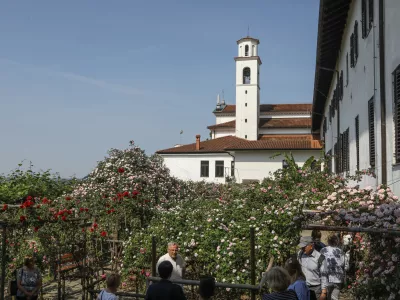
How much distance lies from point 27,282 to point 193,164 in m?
40.7

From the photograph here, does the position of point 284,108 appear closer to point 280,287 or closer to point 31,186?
point 31,186

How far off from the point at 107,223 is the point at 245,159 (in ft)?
102

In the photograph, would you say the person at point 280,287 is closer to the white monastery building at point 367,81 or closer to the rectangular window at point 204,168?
the white monastery building at point 367,81

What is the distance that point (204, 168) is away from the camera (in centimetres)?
4800

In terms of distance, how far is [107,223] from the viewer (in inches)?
476

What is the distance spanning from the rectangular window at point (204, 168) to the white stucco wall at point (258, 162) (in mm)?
6157

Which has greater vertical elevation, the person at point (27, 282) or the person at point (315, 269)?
the person at point (315, 269)

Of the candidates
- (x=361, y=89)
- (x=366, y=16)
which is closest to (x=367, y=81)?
(x=361, y=89)

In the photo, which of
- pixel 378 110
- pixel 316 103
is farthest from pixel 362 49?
pixel 316 103

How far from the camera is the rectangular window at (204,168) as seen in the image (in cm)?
4791

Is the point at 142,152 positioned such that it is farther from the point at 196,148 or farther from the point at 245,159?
the point at 196,148

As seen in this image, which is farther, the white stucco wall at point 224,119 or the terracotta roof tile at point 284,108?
the white stucco wall at point 224,119

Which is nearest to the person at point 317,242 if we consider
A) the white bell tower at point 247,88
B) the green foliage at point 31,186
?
the green foliage at point 31,186

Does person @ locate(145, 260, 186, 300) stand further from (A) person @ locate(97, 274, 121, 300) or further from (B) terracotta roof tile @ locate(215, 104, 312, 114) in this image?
(B) terracotta roof tile @ locate(215, 104, 312, 114)
